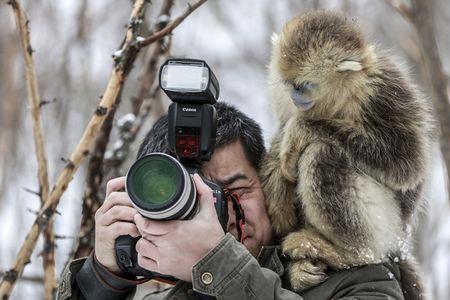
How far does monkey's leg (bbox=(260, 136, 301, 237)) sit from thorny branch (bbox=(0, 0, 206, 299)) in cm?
57

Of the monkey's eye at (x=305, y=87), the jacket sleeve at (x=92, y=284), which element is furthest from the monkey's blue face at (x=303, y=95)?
the jacket sleeve at (x=92, y=284)

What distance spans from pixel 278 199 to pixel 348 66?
14.5 inches

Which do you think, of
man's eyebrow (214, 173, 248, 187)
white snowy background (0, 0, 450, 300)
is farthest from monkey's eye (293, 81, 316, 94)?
white snowy background (0, 0, 450, 300)

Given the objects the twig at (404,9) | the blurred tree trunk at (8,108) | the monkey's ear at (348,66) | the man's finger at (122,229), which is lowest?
the blurred tree trunk at (8,108)

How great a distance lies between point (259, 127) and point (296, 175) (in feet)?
0.84

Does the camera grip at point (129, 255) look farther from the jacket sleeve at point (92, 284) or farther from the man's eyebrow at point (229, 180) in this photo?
the man's eyebrow at point (229, 180)

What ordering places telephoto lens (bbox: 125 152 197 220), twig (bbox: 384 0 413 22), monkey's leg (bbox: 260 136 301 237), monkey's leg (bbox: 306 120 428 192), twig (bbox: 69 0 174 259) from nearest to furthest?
telephoto lens (bbox: 125 152 197 220) < monkey's leg (bbox: 306 120 428 192) < monkey's leg (bbox: 260 136 301 237) < twig (bbox: 384 0 413 22) < twig (bbox: 69 0 174 259)

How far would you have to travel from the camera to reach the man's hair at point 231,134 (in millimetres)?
1834

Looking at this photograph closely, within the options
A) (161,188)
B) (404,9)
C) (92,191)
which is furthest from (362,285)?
(92,191)

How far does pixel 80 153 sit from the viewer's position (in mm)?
2160

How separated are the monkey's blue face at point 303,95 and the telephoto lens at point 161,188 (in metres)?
0.44

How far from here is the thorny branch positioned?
2.12m

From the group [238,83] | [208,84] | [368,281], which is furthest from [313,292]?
[238,83]

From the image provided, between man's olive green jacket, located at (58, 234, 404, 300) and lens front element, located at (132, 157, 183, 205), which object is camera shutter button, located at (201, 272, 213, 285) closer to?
→ man's olive green jacket, located at (58, 234, 404, 300)
